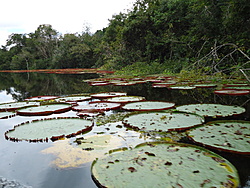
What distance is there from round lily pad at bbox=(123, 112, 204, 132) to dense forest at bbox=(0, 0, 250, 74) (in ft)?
4.12

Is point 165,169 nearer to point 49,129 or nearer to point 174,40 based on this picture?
point 49,129

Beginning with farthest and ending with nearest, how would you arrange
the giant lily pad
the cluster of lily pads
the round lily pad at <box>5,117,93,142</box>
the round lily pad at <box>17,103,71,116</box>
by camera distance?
the cluster of lily pads < the round lily pad at <box>17,103,71,116</box> < the round lily pad at <box>5,117,93,142</box> < the giant lily pad

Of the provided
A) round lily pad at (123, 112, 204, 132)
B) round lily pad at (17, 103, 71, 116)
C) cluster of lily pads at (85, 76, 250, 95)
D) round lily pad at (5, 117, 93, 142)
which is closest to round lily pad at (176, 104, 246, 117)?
round lily pad at (123, 112, 204, 132)

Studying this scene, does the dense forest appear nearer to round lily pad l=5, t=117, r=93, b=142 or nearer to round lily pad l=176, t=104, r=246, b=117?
round lily pad l=176, t=104, r=246, b=117

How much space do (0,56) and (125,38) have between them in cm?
3800

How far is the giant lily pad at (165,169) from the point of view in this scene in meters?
1.27

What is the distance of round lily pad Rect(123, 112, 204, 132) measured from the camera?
2.36 meters

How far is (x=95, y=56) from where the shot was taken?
28.3 meters

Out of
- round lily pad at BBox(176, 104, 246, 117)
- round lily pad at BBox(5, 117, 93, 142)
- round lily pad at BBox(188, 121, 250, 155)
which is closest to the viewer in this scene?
round lily pad at BBox(188, 121, 250, 155)

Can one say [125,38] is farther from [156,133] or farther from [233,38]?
[156,133]

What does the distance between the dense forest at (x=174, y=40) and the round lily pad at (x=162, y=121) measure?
4.12 ft

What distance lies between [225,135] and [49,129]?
6.61ft

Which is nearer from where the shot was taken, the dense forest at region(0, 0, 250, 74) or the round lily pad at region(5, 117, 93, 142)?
the round lily pad at region(5, 117, 93, 142)

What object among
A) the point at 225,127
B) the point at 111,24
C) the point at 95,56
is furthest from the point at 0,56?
the point at 225,127
